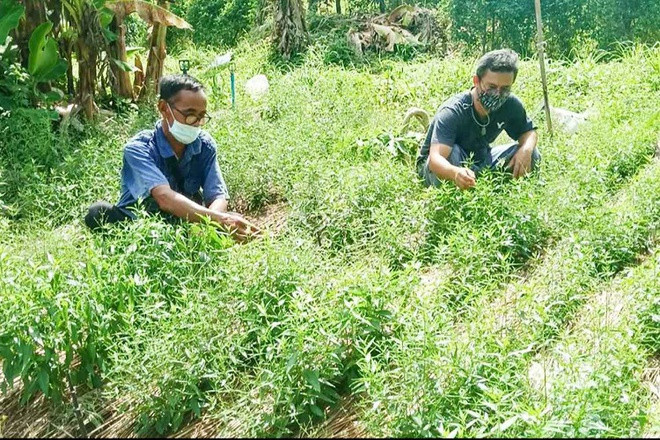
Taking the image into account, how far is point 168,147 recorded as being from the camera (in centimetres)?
476

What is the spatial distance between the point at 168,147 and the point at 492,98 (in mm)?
2017

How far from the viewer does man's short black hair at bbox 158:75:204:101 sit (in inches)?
181

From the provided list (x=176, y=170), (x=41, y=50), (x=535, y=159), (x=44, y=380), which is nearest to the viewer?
(x=44, y=380)

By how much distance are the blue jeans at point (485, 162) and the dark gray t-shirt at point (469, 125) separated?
0.15 feet

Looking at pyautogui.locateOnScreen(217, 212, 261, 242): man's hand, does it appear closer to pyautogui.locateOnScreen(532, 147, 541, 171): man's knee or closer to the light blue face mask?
the light blue face mask

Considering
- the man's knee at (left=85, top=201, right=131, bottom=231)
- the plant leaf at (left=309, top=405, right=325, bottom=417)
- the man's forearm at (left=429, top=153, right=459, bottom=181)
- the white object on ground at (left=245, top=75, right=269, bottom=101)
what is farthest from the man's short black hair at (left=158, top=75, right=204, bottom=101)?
the white object on ground at (left=245, top=75, right=269, bottom=101)

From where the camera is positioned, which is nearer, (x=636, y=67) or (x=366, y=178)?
(x=366, y=178)

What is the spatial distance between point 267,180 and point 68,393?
264 cm

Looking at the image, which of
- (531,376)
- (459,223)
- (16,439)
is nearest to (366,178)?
(459,223)

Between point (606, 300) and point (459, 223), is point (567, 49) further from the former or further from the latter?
point (606, 300)

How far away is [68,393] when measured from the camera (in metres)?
3.68

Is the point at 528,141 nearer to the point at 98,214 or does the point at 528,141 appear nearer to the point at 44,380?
the point at 98,214

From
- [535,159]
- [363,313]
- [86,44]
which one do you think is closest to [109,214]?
[363,313]

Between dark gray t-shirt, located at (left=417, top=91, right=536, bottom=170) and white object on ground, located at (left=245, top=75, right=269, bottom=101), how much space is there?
3.63m
